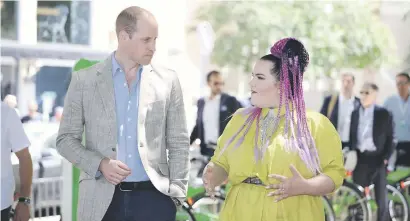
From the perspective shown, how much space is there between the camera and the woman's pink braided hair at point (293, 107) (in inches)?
145

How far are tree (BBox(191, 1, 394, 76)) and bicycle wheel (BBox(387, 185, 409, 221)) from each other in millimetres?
28631

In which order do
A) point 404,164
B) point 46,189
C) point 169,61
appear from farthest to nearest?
1. point 169,61
2. point 404,164
3. point 46,189

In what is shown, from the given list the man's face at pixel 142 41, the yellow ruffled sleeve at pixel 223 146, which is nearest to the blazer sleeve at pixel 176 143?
the man's face at pixel 142 41

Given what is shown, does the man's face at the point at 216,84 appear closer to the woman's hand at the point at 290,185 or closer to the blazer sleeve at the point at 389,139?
the blazer sleeve at the point at 389,139

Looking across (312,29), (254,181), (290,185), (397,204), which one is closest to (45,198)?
(397,204)

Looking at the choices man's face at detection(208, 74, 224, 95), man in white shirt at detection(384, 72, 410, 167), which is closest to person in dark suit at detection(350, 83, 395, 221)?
man in white shirt at detection(384, 72, 410, 167)

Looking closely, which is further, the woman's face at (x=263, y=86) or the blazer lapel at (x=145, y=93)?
the blazer lapel at (x=145, y=93)

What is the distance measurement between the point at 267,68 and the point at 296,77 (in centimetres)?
13

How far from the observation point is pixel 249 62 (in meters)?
43.0

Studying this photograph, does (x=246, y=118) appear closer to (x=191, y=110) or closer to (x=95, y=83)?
(x=95, y=83)

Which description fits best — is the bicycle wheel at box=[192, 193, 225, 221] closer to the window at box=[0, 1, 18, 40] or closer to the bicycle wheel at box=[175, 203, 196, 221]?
the bicycle wheel at box=[175, 203, 196, 221]

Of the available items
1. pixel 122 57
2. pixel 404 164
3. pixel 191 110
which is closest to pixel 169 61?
pixel 191 110

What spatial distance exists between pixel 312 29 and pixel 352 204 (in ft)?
103

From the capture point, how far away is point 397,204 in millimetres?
9594
